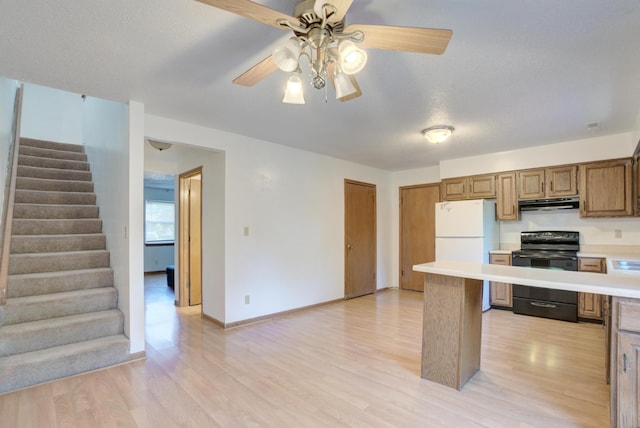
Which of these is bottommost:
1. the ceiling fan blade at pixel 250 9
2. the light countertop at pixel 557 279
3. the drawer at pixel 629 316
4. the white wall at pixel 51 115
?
the drawer at pixel 629 316

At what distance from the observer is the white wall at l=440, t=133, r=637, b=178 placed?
3.77 meters

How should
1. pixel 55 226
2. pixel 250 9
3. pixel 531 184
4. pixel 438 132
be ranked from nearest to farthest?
pixel 250 9 → pixel 438 132 → pixel 55 226 → pixel 531 184

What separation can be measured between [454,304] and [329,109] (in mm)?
2053

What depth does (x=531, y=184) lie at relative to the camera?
14.3ft

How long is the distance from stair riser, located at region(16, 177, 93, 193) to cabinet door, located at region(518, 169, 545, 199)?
20.2ft

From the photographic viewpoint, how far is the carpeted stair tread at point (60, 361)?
7.54ft

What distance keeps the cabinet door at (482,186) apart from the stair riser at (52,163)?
598 centimetres

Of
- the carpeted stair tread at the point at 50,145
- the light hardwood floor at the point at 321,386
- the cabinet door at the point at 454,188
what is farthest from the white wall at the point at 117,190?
the cabinet door at the point at 454,188

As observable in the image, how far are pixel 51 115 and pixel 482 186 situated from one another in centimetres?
720

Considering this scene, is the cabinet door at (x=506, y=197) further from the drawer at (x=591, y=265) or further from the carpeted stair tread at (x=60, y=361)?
the carpeted stair tread at (x=60, y=361)

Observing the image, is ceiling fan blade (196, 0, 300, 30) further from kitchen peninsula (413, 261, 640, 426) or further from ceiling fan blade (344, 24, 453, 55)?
kitchen peninsula (413, 261, 640, 426)

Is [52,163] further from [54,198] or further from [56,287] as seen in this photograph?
[56,287]

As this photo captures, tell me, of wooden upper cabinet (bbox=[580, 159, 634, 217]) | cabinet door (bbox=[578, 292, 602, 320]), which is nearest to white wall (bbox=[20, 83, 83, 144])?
wooden upper cabinet (bbox=[580, 159, 634, 217])

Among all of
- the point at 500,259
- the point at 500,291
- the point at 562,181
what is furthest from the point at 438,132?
the point at 500,291
